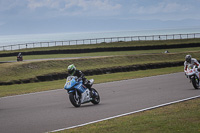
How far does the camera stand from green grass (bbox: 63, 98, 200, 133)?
8.66 m

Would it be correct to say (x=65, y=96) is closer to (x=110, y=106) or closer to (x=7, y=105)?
(x=7, y=105)

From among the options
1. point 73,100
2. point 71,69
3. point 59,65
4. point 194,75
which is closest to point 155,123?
point 73,100

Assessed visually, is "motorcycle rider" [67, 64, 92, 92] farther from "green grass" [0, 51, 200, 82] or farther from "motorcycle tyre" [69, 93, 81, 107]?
"green grass" [0, 51, 200, 82]

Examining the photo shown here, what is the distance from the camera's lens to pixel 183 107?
39.8 feet

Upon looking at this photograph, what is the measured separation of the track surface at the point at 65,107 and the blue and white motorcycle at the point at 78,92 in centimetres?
24

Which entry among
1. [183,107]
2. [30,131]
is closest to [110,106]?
[183,107]

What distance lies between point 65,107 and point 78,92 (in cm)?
69

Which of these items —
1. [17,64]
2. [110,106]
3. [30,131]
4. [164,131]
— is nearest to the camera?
[164,131]

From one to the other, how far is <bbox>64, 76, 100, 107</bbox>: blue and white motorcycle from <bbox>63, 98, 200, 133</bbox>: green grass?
9.33 ft

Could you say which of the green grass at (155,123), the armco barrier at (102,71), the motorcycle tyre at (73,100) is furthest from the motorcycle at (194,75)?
the armco barrier at (102,71)

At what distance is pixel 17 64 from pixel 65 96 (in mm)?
19766

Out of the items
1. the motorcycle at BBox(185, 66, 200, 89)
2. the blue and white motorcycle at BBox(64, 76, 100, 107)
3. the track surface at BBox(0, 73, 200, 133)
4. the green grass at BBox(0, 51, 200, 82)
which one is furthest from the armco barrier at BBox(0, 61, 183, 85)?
the blue and white motorcycle at BBox(64, 76, 100, 107)

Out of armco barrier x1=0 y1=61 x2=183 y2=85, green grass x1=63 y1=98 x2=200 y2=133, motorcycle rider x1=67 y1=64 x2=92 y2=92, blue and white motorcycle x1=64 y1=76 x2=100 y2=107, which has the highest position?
motorcycle rider x1=67 y1=64 x2=92 y2=92

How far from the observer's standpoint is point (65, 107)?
13648mm
